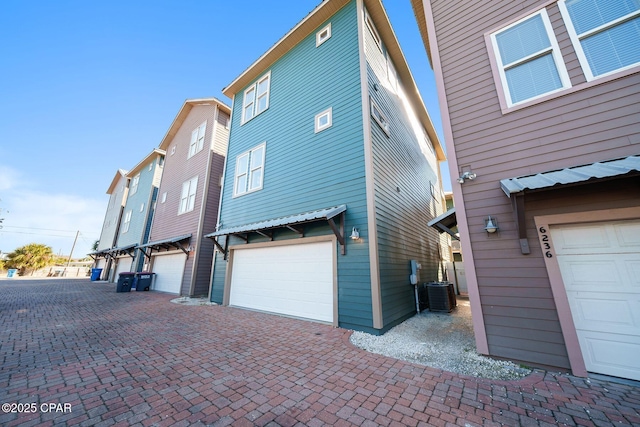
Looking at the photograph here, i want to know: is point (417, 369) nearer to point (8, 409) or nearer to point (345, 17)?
point (8, 409)

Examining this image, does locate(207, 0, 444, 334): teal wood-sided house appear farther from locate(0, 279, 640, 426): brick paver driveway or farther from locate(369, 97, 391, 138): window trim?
locate(0, 279, 640, 426): brick paver driveway

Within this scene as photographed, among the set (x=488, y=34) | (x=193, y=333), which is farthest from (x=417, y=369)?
(x=488, y=34)

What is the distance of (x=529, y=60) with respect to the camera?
388 cm

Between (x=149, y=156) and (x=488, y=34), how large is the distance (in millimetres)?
21895

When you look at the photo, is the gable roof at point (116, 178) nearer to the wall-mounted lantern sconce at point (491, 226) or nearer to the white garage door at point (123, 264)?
the white garage door at point (123, 264)

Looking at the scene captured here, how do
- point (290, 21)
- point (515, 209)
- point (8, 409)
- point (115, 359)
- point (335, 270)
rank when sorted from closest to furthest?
point (8, 409)
point (515, 209)
point (115, 359)
point (335, 270)
point (290, 21)

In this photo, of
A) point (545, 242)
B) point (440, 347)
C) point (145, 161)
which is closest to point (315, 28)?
point (545, 242)

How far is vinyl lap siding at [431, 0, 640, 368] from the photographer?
3084 mm

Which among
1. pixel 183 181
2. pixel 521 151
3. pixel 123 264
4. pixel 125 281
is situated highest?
pixel 183 181

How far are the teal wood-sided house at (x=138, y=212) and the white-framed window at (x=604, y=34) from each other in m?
20.3

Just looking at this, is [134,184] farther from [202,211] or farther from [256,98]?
[256,98]

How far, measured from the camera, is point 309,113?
7.18 metres

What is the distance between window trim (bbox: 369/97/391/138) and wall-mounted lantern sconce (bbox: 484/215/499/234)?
3914 mm

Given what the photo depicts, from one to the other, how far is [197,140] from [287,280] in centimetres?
1114
